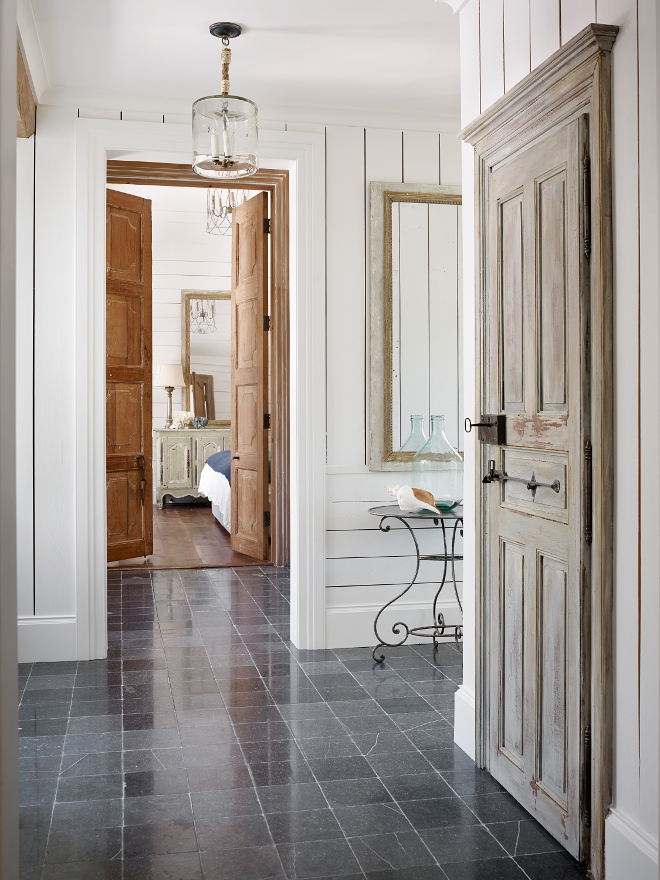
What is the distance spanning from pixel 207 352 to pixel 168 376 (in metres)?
0.63

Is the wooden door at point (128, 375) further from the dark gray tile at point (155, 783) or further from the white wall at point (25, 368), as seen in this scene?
the dark gray tile at point (155, 783)

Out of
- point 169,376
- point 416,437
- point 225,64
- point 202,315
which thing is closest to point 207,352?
point 202,315

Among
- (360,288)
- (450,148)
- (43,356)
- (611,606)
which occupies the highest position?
(450,148)

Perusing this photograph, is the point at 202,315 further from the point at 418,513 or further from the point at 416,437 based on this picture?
the point at 418,513

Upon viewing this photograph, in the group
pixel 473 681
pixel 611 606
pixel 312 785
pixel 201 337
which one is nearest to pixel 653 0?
pixel 611 606

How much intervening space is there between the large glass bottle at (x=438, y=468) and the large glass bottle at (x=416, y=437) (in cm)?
18

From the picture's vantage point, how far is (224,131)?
11.4 feet

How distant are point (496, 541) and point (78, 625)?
7.69ft

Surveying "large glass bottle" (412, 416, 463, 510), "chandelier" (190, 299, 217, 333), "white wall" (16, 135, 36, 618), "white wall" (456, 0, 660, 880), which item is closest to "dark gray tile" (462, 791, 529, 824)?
"white wall" (456, 0, 660, 880)

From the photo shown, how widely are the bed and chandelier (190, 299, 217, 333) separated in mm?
1786

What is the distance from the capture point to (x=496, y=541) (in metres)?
2.77

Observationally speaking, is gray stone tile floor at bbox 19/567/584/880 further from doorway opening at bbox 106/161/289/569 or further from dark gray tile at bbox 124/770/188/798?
doorway opening at bbox 106/161/289/569

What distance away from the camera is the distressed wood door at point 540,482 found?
2.23 meters

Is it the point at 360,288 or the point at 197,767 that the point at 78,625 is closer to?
the point at 197,767
